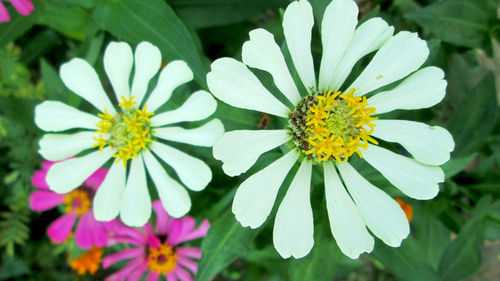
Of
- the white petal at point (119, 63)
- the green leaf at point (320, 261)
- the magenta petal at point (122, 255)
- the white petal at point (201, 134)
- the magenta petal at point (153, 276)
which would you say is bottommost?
the green leaf at point (320, 261)

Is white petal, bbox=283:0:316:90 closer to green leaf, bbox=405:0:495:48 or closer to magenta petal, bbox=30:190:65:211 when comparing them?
green leaf, bbox=405:0:495:48

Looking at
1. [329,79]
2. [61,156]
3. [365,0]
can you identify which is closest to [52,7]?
[61,156]

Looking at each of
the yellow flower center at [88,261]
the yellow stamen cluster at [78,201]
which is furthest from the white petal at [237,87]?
the yellow flower center at [88,261]

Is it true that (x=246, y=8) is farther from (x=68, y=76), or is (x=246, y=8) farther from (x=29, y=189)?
(x=29, y=189)

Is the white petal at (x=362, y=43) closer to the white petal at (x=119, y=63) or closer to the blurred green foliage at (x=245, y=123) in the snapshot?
the blurred green foliage at (x=245, y=123)

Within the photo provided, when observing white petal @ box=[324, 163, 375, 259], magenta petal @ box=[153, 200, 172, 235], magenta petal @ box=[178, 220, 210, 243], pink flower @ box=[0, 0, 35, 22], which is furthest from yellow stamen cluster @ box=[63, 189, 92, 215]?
white petal @ box=[324, 163, 375, 259]

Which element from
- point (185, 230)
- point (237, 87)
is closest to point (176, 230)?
point (185, 230)

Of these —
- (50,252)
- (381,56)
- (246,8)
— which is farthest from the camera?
(50,252)
